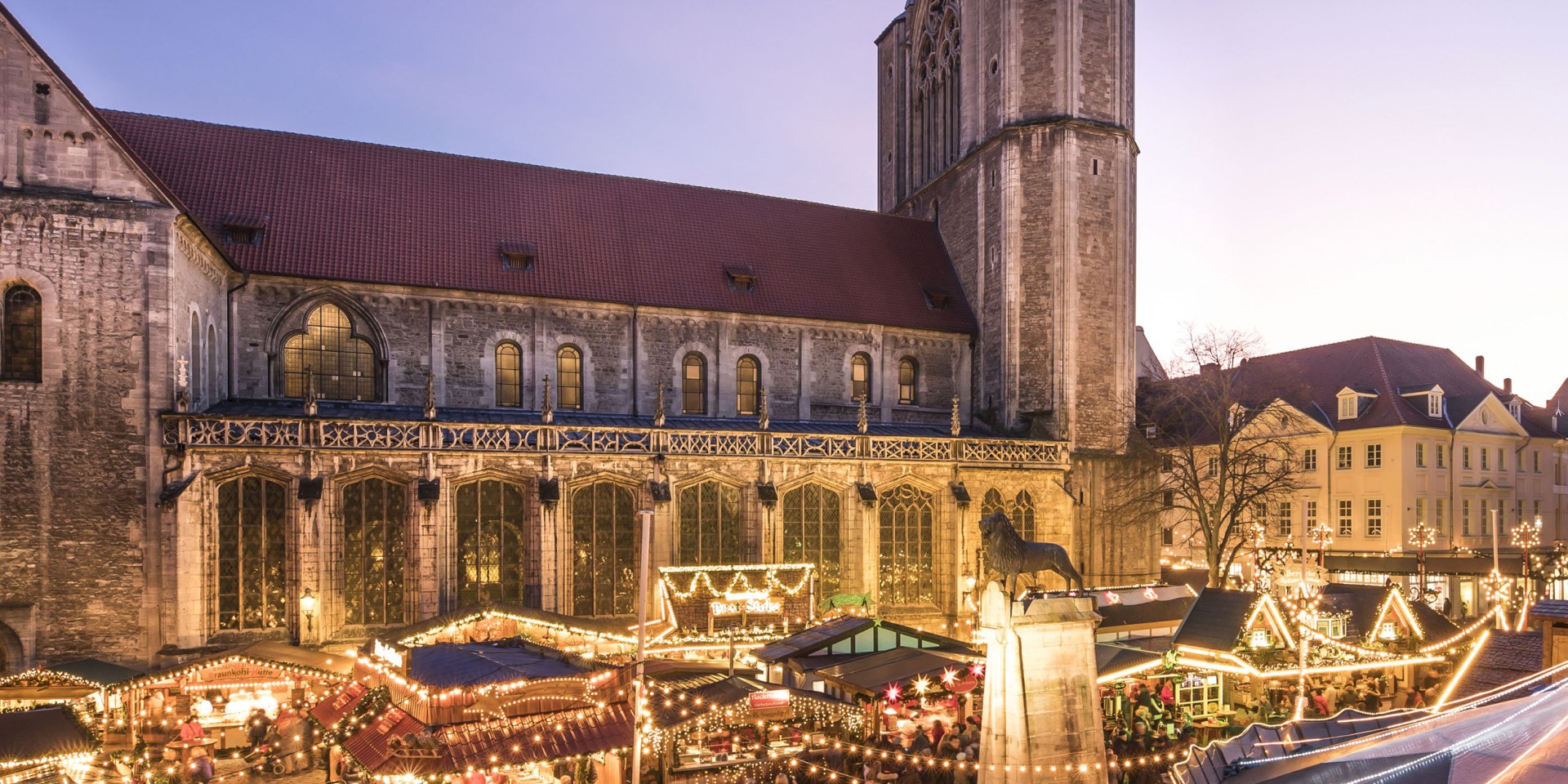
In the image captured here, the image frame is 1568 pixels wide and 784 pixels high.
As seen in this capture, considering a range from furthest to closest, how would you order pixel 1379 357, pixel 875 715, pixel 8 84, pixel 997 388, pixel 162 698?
pixel 1379 357 → pixel 997 388 → pixel 8 84 → pixel 162 698 → pixel 875 715

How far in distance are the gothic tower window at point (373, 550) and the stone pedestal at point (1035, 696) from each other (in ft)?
53.9

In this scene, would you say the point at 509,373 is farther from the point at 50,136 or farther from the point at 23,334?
the point at 50,136

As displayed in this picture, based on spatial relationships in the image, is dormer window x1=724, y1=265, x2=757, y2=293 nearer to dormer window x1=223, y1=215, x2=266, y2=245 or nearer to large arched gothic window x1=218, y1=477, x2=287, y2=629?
dormer window x1=223, y1=215, x2=266, y2=245

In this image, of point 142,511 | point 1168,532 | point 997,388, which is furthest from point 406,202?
point 1168,532

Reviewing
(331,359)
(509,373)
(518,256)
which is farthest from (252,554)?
(518,256)

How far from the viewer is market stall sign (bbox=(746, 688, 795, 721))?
18672 millimetres

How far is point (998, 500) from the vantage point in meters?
32.6

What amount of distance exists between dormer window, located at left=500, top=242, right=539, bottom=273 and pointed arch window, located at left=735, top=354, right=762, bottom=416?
24.0 feet

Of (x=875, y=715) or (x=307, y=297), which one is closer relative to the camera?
(x=875, y=715)

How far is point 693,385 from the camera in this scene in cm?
3325

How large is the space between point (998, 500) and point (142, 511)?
76.3 feet

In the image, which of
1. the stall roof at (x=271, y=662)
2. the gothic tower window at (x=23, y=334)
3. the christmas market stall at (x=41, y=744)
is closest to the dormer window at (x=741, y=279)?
the stall roof at (x=271, y=662)

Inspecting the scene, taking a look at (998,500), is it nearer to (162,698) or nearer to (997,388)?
(997,388)

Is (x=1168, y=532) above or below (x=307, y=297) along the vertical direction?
below
